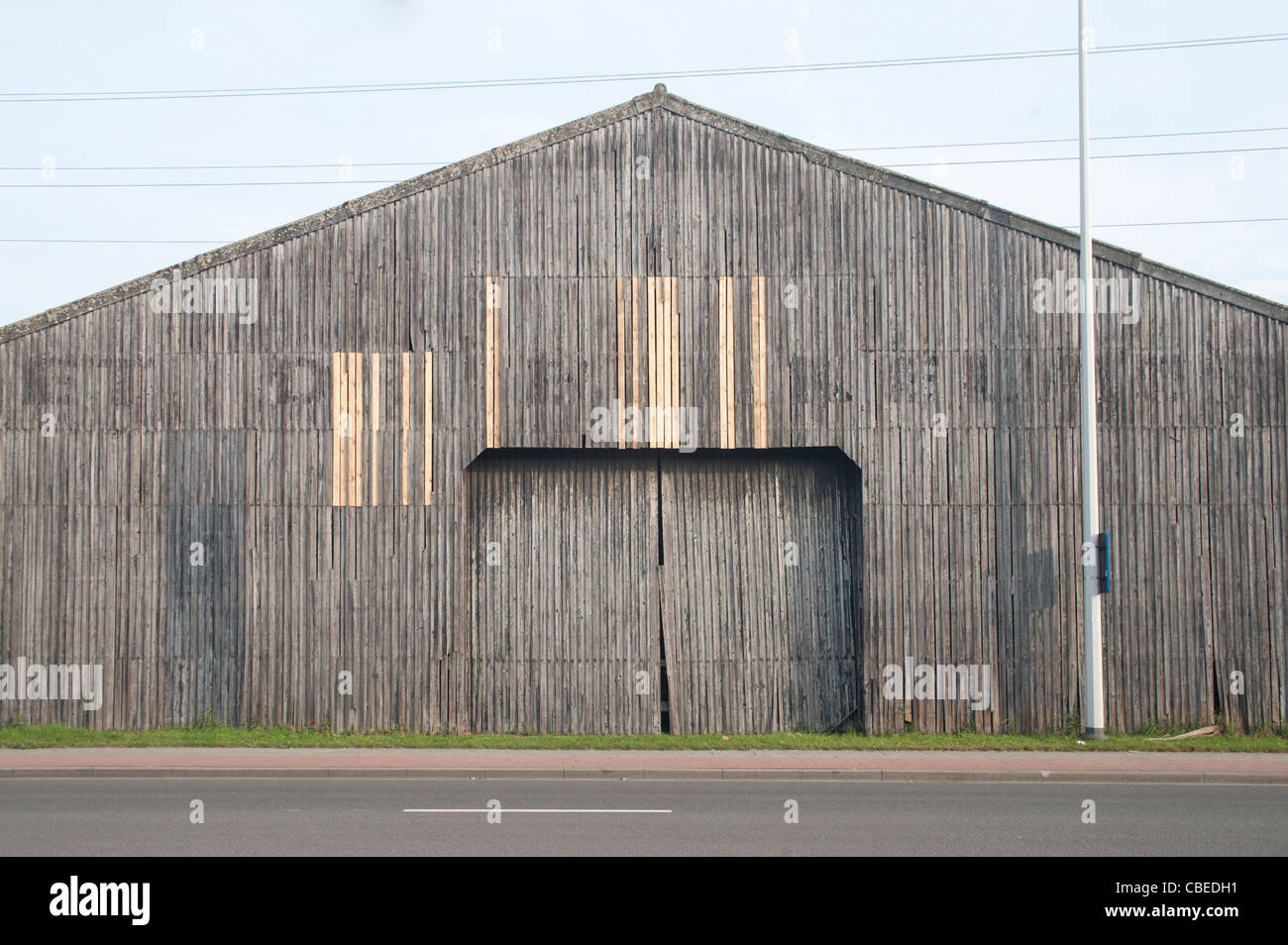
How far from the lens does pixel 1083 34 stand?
18.0 metres

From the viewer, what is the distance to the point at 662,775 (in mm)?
15609

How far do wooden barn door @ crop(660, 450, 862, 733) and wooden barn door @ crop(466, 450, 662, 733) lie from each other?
431 mm

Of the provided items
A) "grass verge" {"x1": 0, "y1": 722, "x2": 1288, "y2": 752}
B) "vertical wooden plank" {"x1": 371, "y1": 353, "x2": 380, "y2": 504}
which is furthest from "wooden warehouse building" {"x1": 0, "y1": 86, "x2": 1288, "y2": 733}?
"grass verge" {"x1": 0, "y1": 722, "x2": 1288, "y2": 752}

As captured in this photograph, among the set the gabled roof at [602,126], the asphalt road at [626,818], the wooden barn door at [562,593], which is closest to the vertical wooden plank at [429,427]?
the wooden barn door at [562,593]

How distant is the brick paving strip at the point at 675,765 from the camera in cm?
1551

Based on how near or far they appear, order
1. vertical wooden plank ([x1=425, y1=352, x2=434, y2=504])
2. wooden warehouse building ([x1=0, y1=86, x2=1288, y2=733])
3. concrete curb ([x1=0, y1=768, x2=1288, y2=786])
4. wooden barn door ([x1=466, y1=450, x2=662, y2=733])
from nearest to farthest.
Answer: concrete curb ([x1=0, y1=768, x2=1288, y2=786]) < wooden warehouse building ([x1=0, y1=86, x2=1288, y2=733]) < vertical wooden plank ([x1=425, y1=352, x2=434, y2=504]) < wooden barn door ([x1=466, y1=450, x2=662, y2=733])

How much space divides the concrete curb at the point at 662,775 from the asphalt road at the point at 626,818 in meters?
0.18

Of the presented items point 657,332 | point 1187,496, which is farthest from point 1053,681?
point 657,332

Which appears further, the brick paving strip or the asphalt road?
the brick paving strip

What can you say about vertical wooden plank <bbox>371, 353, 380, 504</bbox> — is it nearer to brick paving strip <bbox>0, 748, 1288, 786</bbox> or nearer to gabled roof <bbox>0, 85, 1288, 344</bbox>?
gabled roof <bbox>0, 85, 1288, 344</bbox>

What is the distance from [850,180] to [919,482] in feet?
16.6

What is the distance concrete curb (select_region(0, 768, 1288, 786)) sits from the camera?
50.6 feet

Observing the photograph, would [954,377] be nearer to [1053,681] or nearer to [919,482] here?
[919,482]
